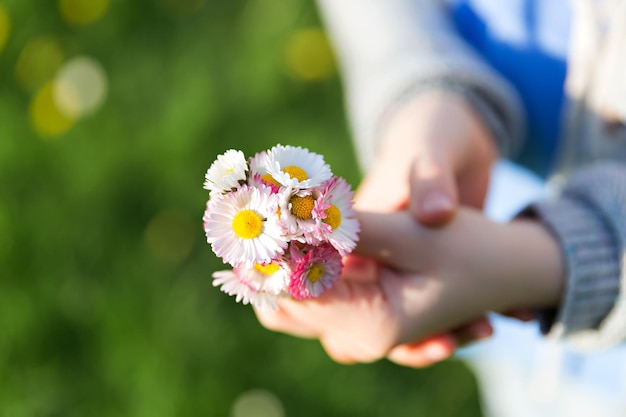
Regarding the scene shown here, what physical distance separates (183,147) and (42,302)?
1.26 ft

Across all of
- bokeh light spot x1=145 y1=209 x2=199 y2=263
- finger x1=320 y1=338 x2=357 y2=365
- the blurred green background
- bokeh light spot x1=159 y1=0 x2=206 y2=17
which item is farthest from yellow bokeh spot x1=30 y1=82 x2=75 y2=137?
finger x1=320 y1=338 x2=357 y2=365

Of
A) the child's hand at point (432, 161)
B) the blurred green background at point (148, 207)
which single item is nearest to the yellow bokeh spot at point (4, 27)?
the blurred green background at point (148, 207)

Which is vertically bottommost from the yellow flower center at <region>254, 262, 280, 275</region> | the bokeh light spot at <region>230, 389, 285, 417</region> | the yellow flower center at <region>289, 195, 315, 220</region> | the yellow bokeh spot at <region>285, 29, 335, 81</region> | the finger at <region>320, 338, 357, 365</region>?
the bokeh light spot at <region>230, 389, 285, 417</region>

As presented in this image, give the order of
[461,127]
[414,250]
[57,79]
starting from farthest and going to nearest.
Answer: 1. [57,79]
2. [461,127]
3. [414,250]

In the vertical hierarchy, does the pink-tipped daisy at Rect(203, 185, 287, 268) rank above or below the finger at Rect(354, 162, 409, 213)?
Result: below

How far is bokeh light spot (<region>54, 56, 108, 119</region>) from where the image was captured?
1.43 metres

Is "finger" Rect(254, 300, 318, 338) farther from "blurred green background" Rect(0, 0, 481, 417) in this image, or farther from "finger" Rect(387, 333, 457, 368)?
"blurred green background" Rect(0, 0, 481, 417)

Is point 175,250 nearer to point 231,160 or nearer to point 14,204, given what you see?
point 14,204

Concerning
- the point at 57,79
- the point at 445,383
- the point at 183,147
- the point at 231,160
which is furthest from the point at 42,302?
the point at 231,160

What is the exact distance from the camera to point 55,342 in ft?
3.92

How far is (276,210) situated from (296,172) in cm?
3

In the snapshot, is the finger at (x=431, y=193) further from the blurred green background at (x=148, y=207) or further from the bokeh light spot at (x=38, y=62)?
the bokeh light spot at (x=38, y=62)

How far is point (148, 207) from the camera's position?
1356 millimetres

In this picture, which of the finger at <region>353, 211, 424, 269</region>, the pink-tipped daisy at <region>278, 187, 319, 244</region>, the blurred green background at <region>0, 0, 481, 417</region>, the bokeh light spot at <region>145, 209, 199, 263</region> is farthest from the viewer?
the bokeh light spot at <region>145, 209, 199, 263</region>
